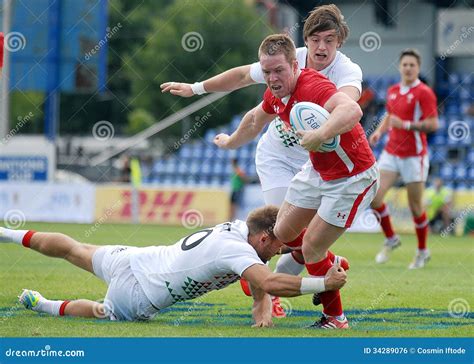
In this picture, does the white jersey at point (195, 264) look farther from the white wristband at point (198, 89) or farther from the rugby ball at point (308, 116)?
the white wristband at point (198, 89)

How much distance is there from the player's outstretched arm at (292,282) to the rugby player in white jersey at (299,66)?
50.8 inches

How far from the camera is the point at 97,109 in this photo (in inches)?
2153

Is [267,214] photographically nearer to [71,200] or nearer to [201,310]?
[201,310]

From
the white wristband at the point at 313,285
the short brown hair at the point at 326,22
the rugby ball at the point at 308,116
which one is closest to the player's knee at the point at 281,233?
the white wristband at the point at 313,285

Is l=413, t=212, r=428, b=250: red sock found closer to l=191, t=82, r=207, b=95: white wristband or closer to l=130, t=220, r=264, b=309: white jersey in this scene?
l=191, t=82, r=207, b=95: white wristband

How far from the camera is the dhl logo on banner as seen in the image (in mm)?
24922

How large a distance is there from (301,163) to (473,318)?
191cm

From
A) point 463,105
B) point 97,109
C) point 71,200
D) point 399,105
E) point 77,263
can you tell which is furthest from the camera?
point 97,109

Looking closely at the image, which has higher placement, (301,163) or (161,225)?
(301,163)

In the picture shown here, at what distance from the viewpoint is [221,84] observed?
841 cm

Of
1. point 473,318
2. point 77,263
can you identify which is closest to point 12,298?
point 77,263

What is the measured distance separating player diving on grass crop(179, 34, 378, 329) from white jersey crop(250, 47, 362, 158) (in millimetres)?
700

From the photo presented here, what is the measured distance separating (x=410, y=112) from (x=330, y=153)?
723cm
